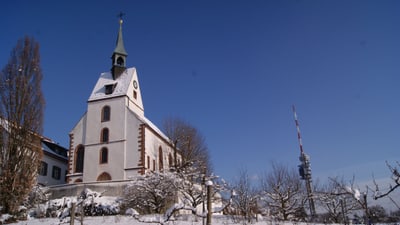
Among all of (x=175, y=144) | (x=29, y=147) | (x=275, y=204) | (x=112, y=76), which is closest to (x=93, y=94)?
(x=112, y=76)

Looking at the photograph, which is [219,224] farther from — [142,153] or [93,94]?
[93,94]

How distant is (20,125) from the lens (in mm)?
20281

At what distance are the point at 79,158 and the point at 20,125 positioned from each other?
12.4 m

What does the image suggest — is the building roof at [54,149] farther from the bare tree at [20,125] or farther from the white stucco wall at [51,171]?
the bare tree at [20,125]

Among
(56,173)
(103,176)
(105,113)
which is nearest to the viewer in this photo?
(103,176)

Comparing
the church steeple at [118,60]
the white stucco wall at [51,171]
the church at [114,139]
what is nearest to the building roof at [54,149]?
the white stucco wall at [51,171]

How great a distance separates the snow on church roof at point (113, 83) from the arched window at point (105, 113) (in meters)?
1.31

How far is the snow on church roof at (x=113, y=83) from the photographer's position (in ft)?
110

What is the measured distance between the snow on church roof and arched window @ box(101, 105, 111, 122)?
1.31 metres

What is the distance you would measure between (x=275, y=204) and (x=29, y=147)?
54.4ft

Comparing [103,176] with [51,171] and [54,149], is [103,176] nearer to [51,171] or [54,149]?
[51,171]

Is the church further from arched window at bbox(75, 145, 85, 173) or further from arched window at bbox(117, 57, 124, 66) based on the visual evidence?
arched window at bbox(117, 57, 124, 66)

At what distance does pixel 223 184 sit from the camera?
2280 centimetres

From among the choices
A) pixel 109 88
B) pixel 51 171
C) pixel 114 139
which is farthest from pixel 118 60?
pixel 51 171
